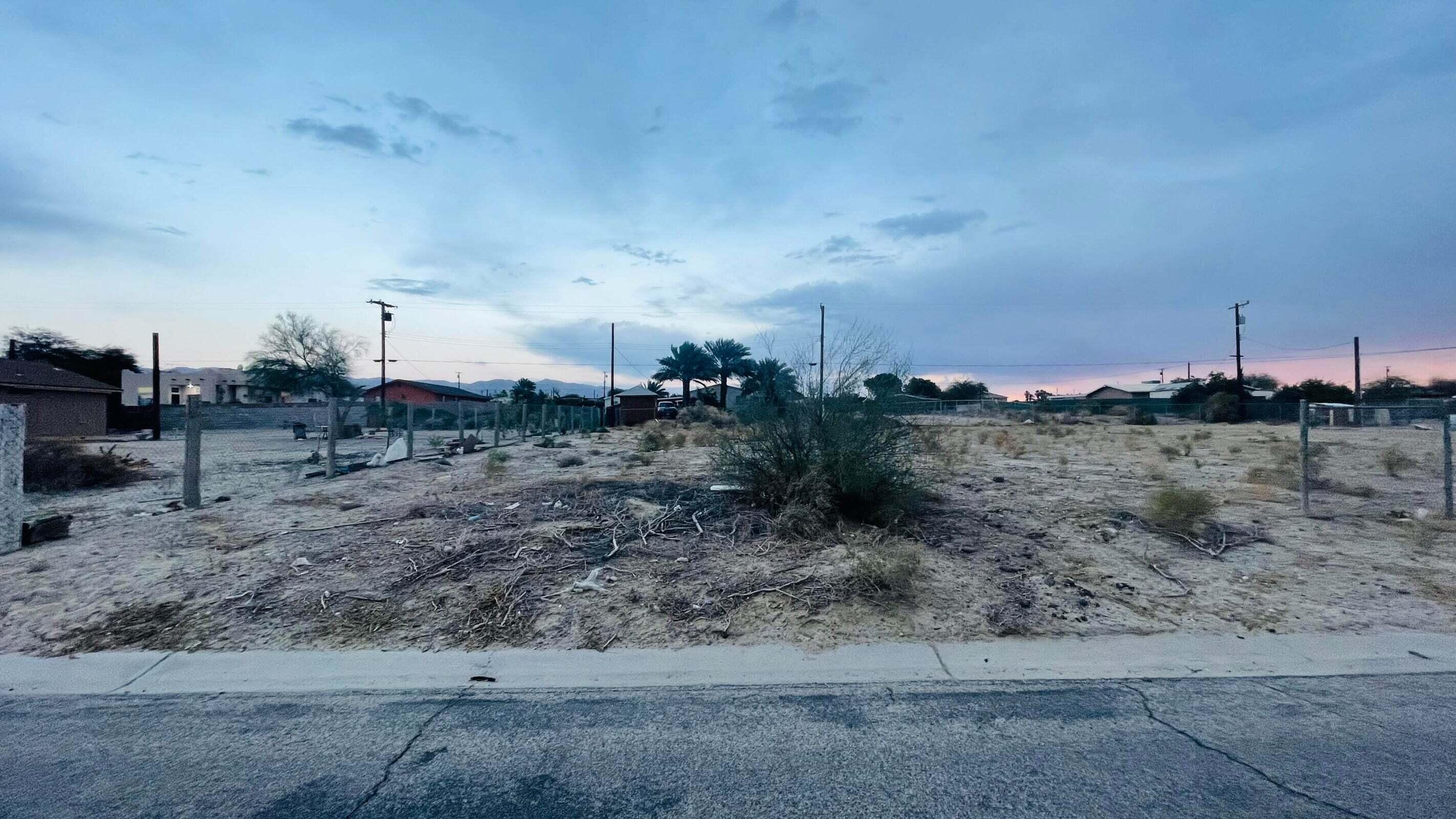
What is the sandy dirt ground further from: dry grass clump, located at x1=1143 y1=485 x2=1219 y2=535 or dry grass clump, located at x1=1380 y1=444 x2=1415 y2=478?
dry grass clump, located at x1=1380 y1=444 x2=1415 y2=478

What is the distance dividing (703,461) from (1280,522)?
10.8 meters

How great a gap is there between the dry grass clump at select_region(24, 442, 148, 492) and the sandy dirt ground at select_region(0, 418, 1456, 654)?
1.27 metres

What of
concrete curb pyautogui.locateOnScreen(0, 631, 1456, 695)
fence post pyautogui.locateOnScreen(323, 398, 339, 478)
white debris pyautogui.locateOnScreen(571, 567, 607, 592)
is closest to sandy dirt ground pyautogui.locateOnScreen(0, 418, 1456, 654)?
white debris pyautogui.locateOnScreen(571, 567, 607, 592)

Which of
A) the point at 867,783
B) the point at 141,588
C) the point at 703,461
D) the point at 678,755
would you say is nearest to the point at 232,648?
the point at 141,588

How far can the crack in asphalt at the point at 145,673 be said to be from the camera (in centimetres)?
543

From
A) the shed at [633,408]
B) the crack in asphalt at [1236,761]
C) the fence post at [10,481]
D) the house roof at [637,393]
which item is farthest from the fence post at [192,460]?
the house roof at [637,393]

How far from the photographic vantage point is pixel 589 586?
735 cm

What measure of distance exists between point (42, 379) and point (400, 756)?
1655 inches

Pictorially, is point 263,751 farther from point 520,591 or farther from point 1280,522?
point 1280,522

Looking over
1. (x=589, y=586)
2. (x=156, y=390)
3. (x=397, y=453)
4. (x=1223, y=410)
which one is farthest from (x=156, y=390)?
(x=1223, y=410)

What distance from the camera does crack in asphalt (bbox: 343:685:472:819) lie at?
3.79m

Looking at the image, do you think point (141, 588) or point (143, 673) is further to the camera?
point (141, 588)

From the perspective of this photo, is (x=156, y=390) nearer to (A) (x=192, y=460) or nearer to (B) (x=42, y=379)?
(B) (x=42, y=379)

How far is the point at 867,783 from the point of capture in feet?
12.9
